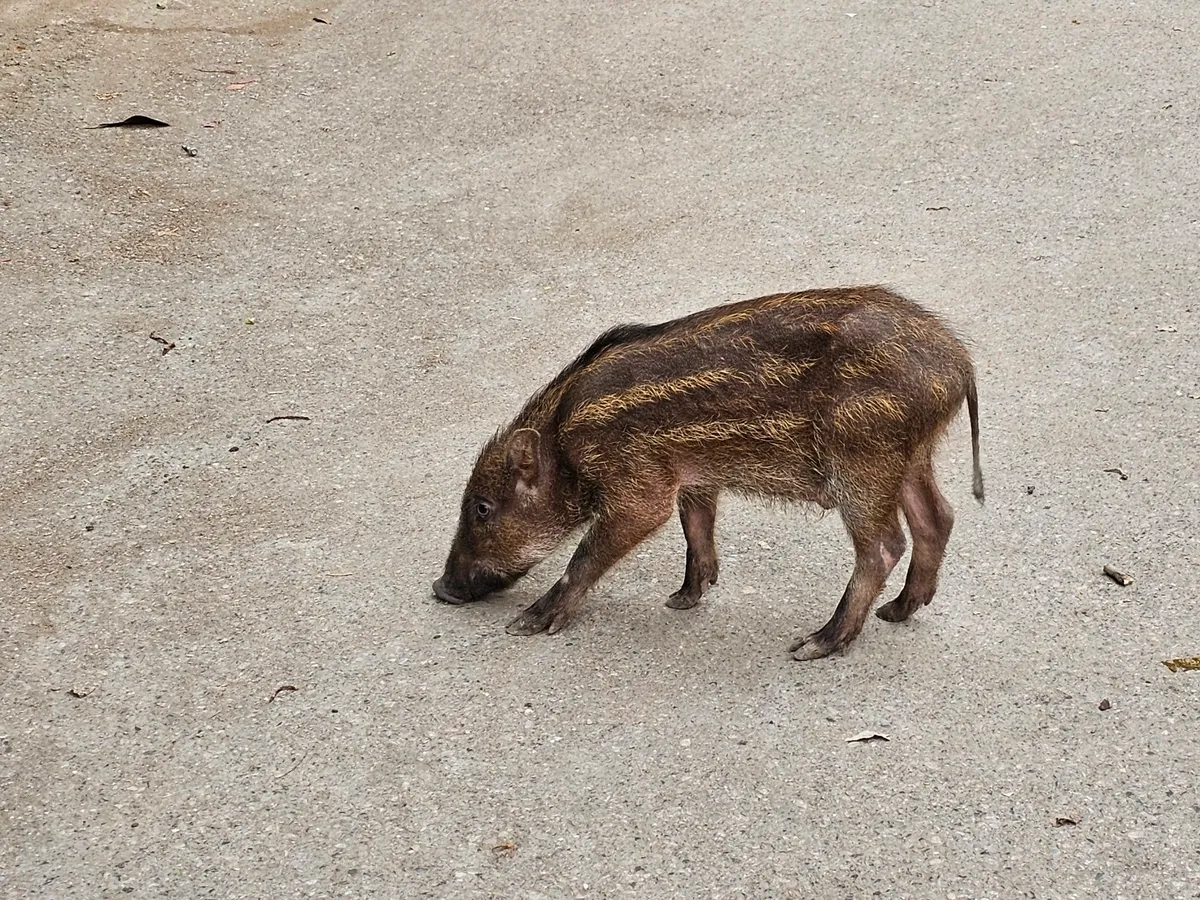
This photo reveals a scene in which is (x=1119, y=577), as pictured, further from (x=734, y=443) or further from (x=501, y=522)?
(x=501, y=522)

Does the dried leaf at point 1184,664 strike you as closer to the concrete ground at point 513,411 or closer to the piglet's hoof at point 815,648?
the concrete ground at point 513,411

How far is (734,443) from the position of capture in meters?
4.90

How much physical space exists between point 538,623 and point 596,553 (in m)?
0.32

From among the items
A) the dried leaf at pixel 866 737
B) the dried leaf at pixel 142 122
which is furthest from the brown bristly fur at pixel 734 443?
Answer: the dried leaf at pixel 142 122

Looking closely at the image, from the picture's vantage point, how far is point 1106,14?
1034 cm

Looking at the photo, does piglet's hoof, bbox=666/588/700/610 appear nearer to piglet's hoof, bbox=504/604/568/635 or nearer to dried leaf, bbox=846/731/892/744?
piglet's hoof, bbox=504/604/568/635

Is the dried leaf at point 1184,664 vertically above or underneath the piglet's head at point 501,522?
above

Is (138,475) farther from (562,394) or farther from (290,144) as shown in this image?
(290,144)

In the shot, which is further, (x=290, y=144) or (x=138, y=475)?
(x=290, y=144)

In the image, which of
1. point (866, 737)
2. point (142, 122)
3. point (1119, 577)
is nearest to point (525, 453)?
point (866, 737)

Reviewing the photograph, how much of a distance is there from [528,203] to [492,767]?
15.4ft

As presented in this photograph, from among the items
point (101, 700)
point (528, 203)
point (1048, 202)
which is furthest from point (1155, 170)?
point (101, 700)

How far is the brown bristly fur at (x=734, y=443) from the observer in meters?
4.73

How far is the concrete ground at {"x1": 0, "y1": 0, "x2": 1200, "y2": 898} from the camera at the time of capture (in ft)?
13.8
